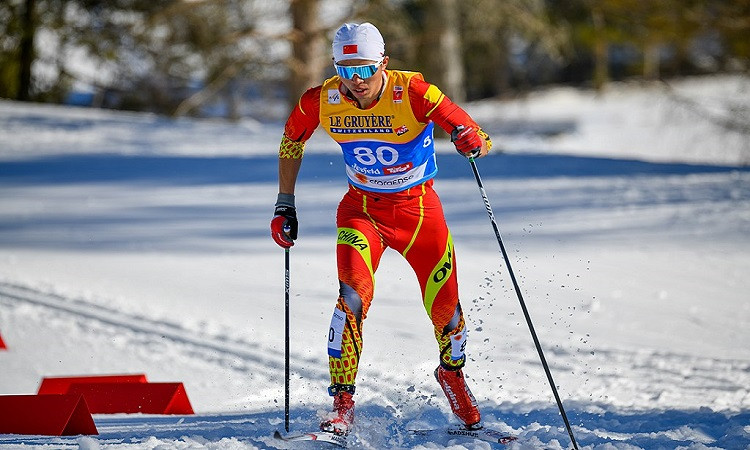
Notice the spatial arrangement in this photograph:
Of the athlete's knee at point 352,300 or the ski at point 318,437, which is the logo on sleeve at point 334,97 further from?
the ski at point 318,437

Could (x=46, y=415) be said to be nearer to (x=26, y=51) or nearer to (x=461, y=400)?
(x=461, y=400)

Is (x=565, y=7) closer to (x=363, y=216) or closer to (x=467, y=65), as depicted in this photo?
(x=467, y=65)

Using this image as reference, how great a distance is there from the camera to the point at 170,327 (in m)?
7.13

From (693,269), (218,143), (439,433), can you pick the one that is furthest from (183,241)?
(218,143)

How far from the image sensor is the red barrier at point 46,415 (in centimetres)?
471

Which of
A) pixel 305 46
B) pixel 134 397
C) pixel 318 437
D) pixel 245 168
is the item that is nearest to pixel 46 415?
pixel 134 397

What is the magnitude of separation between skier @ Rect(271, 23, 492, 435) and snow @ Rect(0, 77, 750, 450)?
1.50ft

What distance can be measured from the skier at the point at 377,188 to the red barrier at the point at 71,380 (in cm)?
151

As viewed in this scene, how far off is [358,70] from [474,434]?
1892 millimetres

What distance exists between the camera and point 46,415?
477cm

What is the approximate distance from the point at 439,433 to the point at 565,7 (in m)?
29.9

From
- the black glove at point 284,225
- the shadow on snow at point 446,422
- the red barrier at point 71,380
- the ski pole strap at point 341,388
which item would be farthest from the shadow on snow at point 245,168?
the ski pole strap at point 341,388

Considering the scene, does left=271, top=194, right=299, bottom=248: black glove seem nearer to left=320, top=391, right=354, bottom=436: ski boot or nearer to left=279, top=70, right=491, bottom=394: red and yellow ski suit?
left=279, top=70, right=491, bottom=394: red and yellow ski suit

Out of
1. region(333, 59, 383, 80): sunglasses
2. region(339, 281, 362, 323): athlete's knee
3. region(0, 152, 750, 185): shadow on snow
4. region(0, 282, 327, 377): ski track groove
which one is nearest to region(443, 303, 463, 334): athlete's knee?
region(339, 281, 362, 323): athlete's knee
